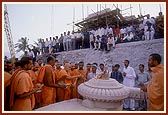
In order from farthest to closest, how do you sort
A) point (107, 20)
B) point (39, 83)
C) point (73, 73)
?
point (107, 20), point (73, 73), point (39, 83)

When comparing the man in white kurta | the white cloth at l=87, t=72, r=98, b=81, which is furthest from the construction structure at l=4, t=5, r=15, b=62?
the man in white kurta

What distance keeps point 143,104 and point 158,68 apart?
1.79ft

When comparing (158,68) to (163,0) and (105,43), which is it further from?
(105,43)

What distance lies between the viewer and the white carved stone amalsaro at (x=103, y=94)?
2350mm

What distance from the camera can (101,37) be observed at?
4168mm

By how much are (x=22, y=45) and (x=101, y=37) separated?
1509mm

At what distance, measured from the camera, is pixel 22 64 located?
264cm

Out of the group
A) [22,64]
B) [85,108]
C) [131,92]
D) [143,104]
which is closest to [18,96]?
[22,64]

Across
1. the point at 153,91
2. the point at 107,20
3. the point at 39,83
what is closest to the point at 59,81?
the point at 39,83

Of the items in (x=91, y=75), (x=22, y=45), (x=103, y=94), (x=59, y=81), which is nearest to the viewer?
(x=103, y=94)

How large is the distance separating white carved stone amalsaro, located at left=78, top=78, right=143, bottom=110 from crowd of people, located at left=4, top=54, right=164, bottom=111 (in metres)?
0.12

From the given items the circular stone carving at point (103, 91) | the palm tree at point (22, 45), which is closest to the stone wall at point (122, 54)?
the palm tree at point (22, 45)

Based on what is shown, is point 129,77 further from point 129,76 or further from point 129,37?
point 129,37

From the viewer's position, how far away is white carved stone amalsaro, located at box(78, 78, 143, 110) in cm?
235
